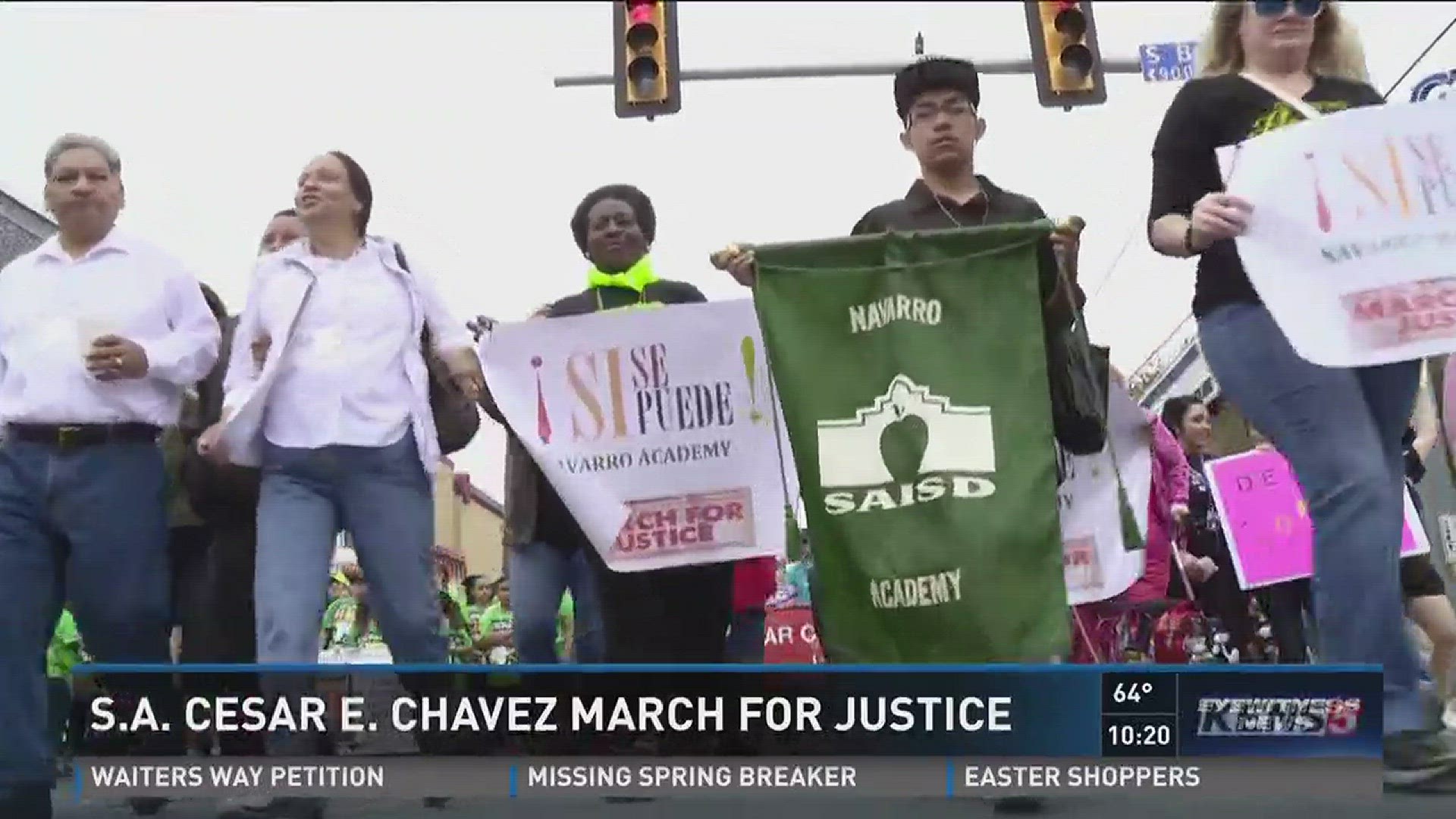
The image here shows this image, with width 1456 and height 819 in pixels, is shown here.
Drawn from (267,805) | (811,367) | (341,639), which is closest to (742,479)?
(811,367)

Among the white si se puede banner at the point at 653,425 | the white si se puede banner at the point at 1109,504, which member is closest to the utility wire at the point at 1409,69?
the white si se puede banner at the point at 1109,504

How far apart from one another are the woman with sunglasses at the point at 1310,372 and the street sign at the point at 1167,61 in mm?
74

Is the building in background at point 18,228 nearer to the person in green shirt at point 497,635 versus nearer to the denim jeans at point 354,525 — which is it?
the denim jeans at point 354,525

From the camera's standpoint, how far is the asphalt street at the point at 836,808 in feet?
8.71

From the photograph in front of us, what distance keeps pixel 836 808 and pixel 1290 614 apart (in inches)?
40.0

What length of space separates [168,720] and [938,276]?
60.4 inches

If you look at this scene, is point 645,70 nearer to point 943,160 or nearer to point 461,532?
point 943,160

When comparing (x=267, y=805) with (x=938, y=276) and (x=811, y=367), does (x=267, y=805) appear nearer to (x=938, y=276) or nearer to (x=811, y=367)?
(x=811, y=367)

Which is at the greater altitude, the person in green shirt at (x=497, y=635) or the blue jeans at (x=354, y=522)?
the blue jeans at (x=354, y=522)

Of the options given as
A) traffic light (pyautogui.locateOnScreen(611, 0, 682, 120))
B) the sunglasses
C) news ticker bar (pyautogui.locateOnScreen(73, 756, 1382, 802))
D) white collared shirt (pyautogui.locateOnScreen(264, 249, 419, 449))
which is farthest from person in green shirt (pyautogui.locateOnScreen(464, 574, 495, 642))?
the sunglasses

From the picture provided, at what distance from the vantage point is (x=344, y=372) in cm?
310

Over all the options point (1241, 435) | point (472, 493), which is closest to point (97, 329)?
point (472, 493)

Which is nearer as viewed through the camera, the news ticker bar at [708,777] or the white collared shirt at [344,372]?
the news ticker bar at [708,777]

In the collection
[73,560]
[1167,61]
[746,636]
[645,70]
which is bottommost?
[746,636]
